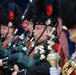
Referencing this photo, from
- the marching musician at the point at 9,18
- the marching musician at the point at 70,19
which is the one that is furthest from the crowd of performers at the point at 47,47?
the marching musician at the point at 9,18

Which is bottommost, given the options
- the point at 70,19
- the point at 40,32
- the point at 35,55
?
the point at 35,55

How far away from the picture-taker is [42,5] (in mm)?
2926

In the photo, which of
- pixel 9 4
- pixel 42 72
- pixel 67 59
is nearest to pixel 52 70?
pixel 67 59

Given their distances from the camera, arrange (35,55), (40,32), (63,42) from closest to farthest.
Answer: (63,42)
(35,55)
(40,32)

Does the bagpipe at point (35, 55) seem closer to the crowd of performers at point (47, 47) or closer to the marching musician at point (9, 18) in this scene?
the crowd of performers at point (47, 47)

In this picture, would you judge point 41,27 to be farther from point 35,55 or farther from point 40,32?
point 35,55

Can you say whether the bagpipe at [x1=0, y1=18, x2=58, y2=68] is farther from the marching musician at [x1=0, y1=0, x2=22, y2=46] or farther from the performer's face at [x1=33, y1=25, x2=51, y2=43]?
the marching musician at [x1=0, y1=0, x2=22, y2=46]

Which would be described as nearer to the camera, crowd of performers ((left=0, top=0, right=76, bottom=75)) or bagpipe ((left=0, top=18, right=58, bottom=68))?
crowd of performers ((left=0, top=0, right=76, bottom=75))

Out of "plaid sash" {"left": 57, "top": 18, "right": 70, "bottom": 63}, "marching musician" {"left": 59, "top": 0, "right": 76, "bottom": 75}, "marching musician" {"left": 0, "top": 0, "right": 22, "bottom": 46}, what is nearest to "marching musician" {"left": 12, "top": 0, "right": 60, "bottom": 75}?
"plaid sash" {"left": 57, "top": 18, "right": 70, "bottom": 63}

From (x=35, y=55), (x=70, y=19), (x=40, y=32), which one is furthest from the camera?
(x=40, y=32)

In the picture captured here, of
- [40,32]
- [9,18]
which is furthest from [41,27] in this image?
[9,18]

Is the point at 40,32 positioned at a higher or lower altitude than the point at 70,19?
lower

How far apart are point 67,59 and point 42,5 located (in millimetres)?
689

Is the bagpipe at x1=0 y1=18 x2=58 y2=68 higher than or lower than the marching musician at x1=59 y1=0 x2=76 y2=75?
lower
